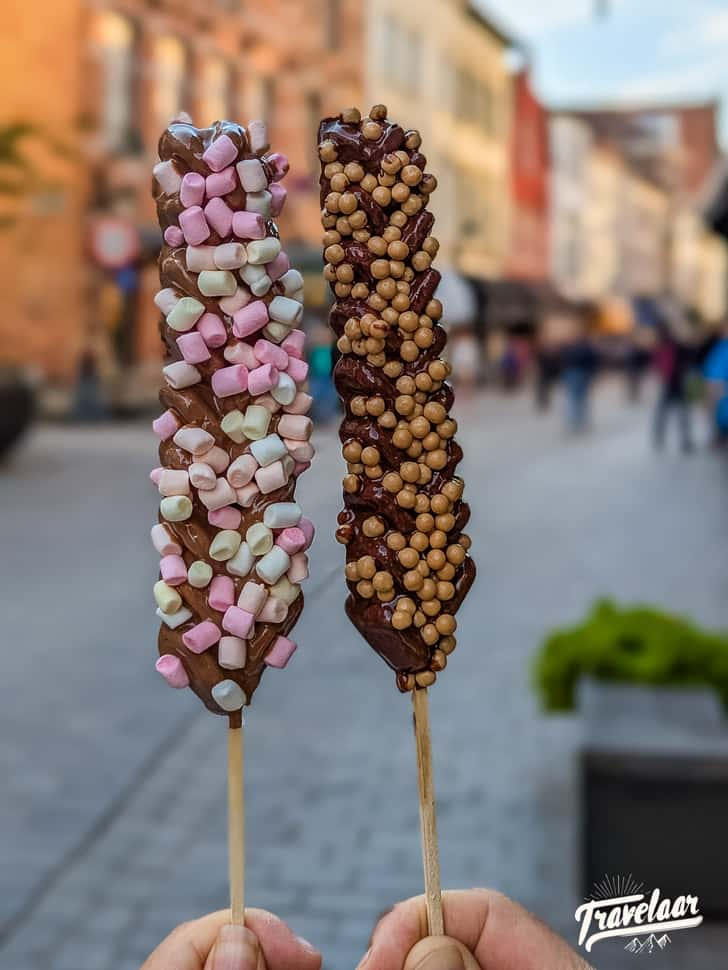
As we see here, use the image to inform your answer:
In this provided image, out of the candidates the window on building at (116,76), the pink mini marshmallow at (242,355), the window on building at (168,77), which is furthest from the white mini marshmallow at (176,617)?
the window on building at (168,77)

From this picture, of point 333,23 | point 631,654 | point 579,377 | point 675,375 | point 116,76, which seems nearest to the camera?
point 631,654

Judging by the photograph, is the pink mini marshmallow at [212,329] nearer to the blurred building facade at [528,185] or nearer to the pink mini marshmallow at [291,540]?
the pink mini marshmallow at [291,540]

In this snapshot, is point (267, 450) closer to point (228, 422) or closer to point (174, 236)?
point (228, 422)

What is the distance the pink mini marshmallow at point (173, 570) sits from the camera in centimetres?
164

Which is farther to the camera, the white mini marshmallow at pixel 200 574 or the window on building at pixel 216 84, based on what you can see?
the window on building at pixel 216 84

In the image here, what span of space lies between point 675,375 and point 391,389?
1842cm

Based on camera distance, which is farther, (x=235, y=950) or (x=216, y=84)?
(x=216, y=84)

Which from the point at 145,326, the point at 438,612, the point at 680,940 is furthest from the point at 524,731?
the point at 145,326

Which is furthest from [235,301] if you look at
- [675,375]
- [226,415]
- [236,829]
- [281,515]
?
[675,375]

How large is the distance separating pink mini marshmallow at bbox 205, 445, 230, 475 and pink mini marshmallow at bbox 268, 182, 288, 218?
30cm

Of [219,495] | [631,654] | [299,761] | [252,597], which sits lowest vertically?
[299,761]

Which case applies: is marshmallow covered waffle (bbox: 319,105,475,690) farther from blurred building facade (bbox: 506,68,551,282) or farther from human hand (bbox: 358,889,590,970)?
blurred building facade (bbox: 506,68,551,282)

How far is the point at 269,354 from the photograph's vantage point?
1607mm

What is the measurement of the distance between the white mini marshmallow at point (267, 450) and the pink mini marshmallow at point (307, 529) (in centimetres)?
9
